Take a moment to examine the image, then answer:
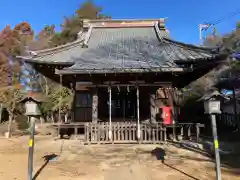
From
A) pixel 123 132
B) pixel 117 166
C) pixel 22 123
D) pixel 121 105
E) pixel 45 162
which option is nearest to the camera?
pixel 117 166

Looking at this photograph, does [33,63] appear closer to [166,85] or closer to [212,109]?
[166,85]

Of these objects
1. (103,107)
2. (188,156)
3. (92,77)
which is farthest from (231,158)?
(103,107)

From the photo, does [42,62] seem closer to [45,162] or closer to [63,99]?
[45,162]

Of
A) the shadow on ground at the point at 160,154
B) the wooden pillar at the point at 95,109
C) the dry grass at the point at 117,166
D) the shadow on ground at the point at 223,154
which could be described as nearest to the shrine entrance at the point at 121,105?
the wooden pillar at the point at 95,109

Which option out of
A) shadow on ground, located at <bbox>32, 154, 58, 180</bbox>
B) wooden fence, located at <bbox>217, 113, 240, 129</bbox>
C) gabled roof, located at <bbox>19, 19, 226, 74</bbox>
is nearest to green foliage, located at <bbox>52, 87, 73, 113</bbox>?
gabled roof, located at <bbox>19, 19, 226, 74</bbox>

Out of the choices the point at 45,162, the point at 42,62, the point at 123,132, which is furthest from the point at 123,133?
the point at 42,62

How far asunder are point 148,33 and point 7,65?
22049 mm

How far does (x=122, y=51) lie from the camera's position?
12.0m

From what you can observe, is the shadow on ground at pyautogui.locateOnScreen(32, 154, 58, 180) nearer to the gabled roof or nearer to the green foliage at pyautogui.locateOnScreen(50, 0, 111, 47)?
the gabled roof

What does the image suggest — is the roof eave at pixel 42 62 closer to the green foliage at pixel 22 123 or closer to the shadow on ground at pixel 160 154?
the shadow on ground at pixel 160 154

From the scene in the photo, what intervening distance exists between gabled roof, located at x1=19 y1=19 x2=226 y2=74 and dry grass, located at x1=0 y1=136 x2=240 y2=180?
3487mm

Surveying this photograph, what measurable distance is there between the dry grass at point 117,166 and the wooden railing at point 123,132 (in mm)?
654

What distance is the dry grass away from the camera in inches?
218

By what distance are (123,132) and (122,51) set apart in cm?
478
